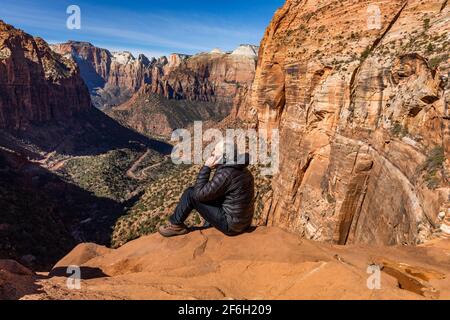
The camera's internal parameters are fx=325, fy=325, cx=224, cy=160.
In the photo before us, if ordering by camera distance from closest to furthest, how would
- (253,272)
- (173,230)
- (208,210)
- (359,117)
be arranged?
(253,272) → (208,210) → (173,230) → (359,117)

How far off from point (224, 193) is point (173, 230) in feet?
9.29

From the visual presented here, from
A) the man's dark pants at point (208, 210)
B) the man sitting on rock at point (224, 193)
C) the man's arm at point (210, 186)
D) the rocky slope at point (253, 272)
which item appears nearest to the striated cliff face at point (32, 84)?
the man's dark pants at point (208, 210)

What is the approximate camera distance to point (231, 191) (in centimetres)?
1007

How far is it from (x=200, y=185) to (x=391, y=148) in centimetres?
1370

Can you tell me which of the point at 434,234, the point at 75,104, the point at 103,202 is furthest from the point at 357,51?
the point at 75,104

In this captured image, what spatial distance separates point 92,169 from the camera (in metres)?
91.9

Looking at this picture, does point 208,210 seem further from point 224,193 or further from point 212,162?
point 212,162

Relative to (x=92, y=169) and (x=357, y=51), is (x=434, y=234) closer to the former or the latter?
(x=357, y=51)

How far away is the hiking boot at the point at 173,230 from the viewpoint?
11.6 meters

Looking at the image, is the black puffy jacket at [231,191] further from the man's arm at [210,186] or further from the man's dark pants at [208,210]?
the man's dark pants at [208,210]

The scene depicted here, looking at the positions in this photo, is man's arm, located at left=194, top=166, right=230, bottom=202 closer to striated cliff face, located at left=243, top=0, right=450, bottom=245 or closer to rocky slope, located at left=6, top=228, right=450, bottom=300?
rocky slope, located at left=6, top=228, right=450, bottom=300

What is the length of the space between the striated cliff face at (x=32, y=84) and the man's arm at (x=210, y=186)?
114 m

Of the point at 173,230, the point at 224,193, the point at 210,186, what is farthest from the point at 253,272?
the point at 173,230

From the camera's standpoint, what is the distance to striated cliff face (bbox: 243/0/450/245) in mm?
15281
